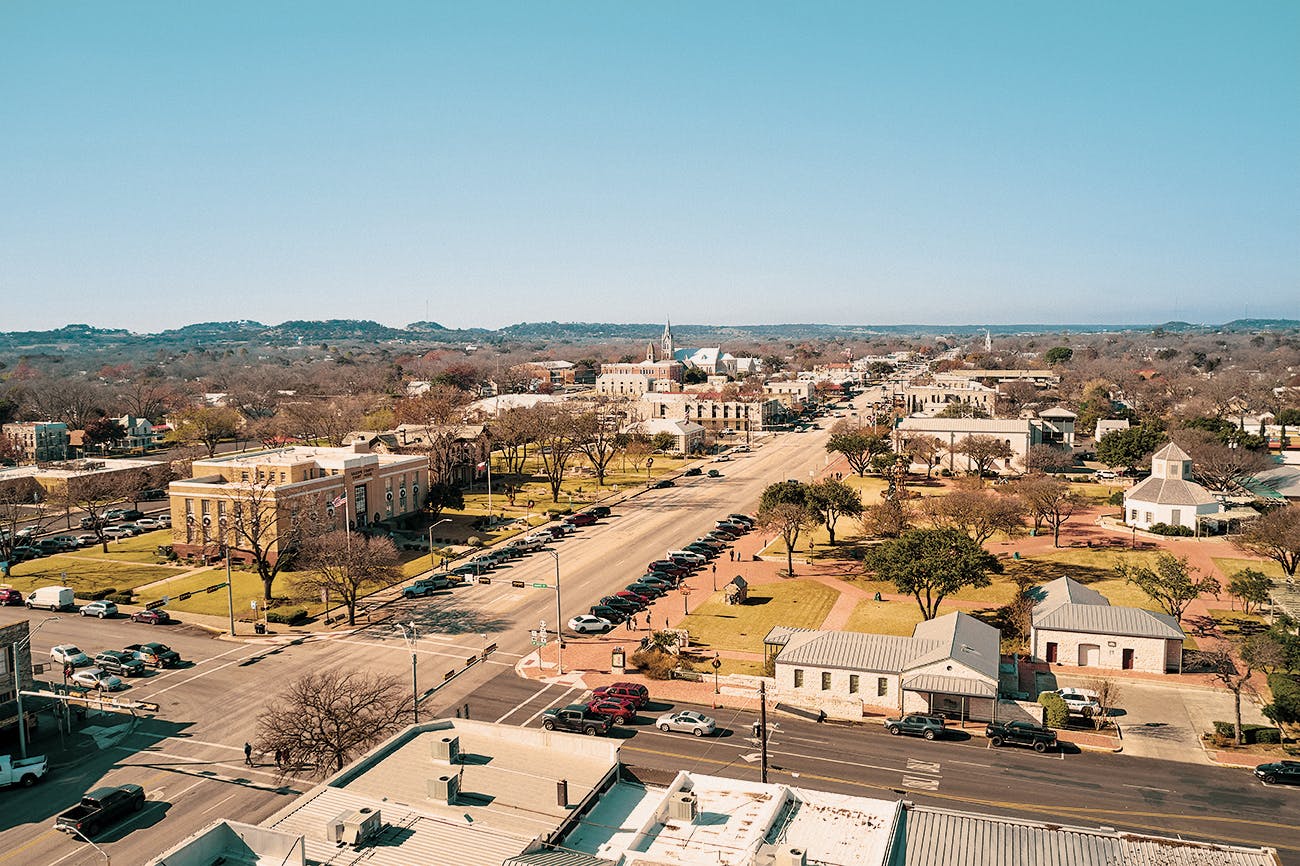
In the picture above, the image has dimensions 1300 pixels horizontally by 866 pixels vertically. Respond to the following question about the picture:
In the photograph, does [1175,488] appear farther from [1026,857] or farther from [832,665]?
[1026,857]

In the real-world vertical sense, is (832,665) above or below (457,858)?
below

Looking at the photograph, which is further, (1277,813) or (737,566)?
(737,566)

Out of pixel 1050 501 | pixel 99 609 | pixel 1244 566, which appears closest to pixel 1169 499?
pixel 1244 566

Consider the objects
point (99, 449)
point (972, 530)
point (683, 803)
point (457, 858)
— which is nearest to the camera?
point (457, 858)

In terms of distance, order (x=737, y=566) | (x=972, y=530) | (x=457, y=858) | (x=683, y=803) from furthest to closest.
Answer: (x=972, y=530) < (x=737, y=566) < (x=683, y=803) < (x=457, y=858)

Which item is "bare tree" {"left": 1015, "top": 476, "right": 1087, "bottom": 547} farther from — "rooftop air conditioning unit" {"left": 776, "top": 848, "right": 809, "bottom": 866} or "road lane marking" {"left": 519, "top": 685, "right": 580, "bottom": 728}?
"rooftop air conditioning unit" {"left": 776, "top": 848, "right": 809, "bottom": 866}

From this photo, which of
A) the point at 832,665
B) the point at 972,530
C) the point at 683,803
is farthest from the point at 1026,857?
the point at 972,530
